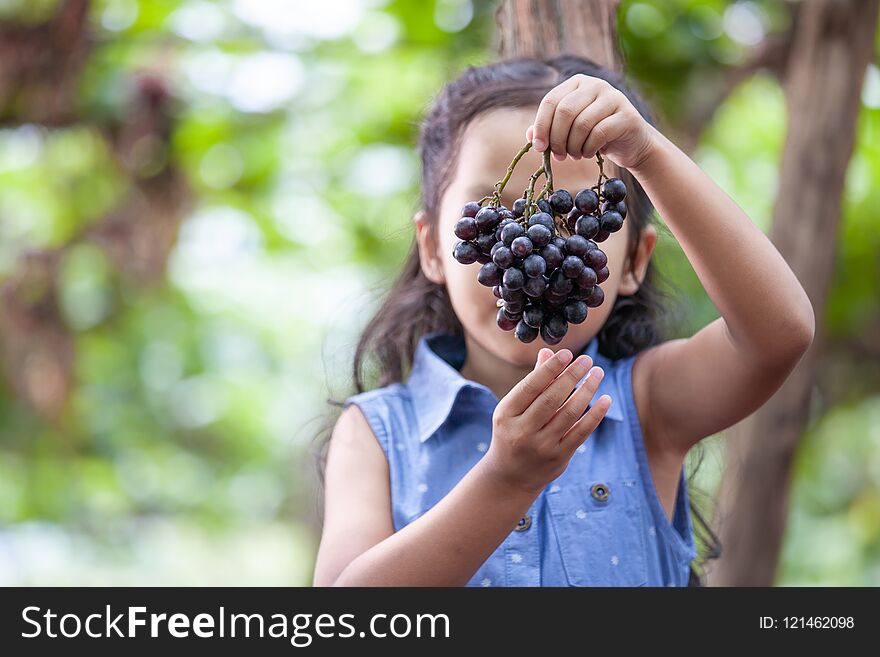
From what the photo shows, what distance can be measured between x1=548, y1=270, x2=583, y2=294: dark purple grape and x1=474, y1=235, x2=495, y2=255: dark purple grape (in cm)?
7

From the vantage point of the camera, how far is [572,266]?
99 centimetres

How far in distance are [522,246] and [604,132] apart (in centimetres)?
16

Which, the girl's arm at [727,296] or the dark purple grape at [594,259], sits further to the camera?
the girl's arm at [727,296]

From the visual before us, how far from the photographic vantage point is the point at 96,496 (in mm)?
5406

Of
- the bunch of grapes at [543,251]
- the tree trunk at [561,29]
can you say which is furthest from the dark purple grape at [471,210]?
the tree trunk at [561,29]

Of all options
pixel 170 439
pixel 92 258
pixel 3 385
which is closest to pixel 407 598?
pixel 92 258

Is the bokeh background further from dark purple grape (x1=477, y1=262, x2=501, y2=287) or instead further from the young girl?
dark purple grape (x1=477, y1=262, x2=501, y2=287)

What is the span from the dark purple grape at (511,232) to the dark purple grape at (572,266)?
0.16 feet

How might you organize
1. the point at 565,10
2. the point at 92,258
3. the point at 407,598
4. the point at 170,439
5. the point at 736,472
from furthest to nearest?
the point at 170,439
the point at 92,258
the point at 736,472
the point at 565,10
the point at 407,598

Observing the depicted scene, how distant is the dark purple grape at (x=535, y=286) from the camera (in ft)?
3.25

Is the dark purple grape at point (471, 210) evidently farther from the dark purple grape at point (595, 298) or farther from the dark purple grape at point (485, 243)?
the dark purple grape at point (595, 298)

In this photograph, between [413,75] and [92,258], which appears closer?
[413,75]

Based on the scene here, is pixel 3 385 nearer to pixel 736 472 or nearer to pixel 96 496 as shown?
pixel 96 496

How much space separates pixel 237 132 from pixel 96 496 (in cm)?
239
